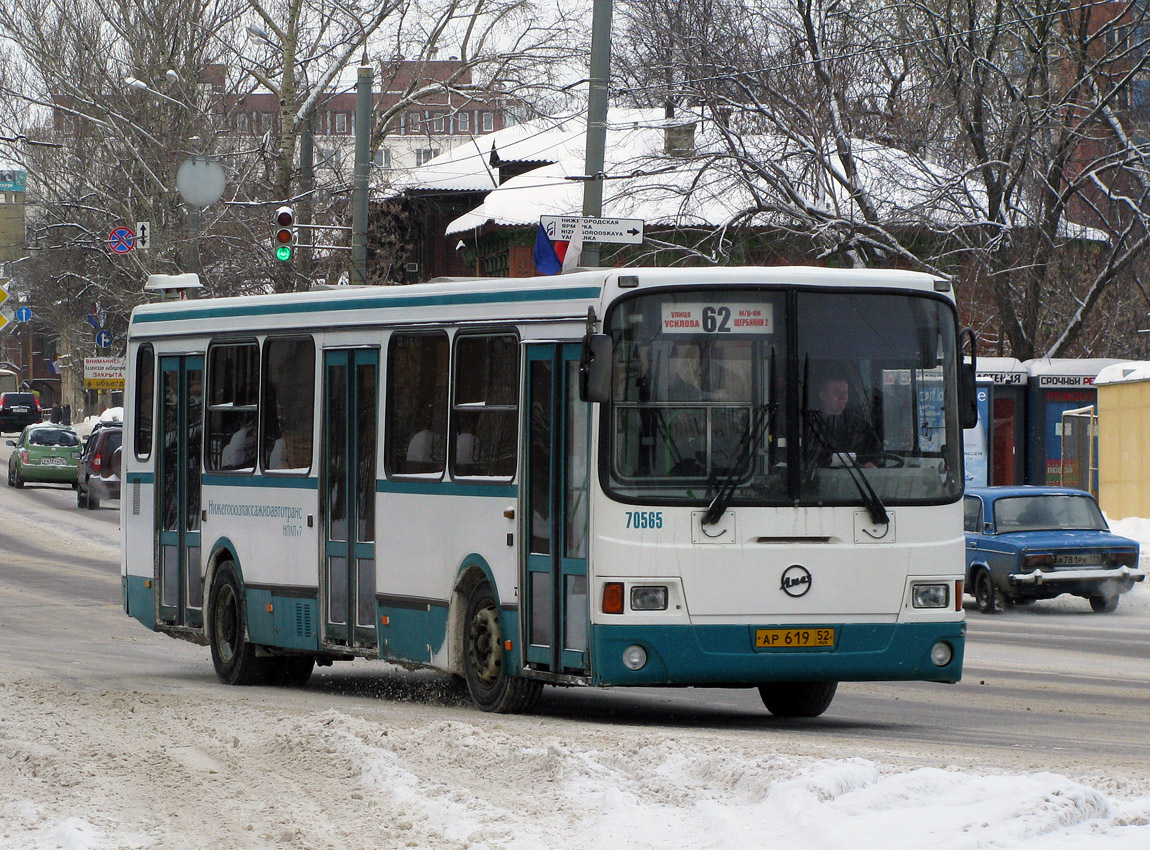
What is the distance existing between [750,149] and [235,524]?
2067 centimetres

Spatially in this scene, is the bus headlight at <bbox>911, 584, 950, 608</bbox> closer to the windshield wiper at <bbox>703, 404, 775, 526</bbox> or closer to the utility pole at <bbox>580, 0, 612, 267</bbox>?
the windshield wiper at <bbox>703, 404, 775, 526</bbox>

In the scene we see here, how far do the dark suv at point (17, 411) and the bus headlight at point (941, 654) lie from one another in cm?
8015

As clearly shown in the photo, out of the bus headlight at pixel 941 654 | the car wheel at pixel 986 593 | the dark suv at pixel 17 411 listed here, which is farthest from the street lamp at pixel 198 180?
the dark suv at pixel 17 411

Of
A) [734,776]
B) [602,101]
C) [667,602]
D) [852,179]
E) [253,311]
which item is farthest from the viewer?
[852,179]

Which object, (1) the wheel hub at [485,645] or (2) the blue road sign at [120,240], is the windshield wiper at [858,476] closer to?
(1) the wheel hub at [485,645]

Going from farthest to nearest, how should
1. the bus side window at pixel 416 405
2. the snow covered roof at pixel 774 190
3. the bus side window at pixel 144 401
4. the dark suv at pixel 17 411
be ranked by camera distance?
1. the dark suv at pixel 17 411
2. the snow covered roof at pixel 774 190
3. the bus side window at pixel 144 401
4. the bus side window at pixel 416 405

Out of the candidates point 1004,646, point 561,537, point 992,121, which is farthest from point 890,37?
point 561,537

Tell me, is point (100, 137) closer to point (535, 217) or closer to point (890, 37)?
point (535, 217)

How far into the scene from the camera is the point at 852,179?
105ft

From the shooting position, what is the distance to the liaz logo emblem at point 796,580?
10.5m

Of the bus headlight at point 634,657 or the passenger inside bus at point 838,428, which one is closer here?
the bus headlight at point 634,657

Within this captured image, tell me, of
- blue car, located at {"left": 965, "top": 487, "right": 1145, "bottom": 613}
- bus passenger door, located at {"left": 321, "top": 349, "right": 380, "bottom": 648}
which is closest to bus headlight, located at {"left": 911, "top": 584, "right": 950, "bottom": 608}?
bus passenger door, located at {"left": 321, "top": 349, "right": 380, "bottom": 648}

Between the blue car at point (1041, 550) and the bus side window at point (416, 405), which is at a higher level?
the bus side window at point (416, 405)

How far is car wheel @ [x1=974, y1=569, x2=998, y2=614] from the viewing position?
70.8 feet
